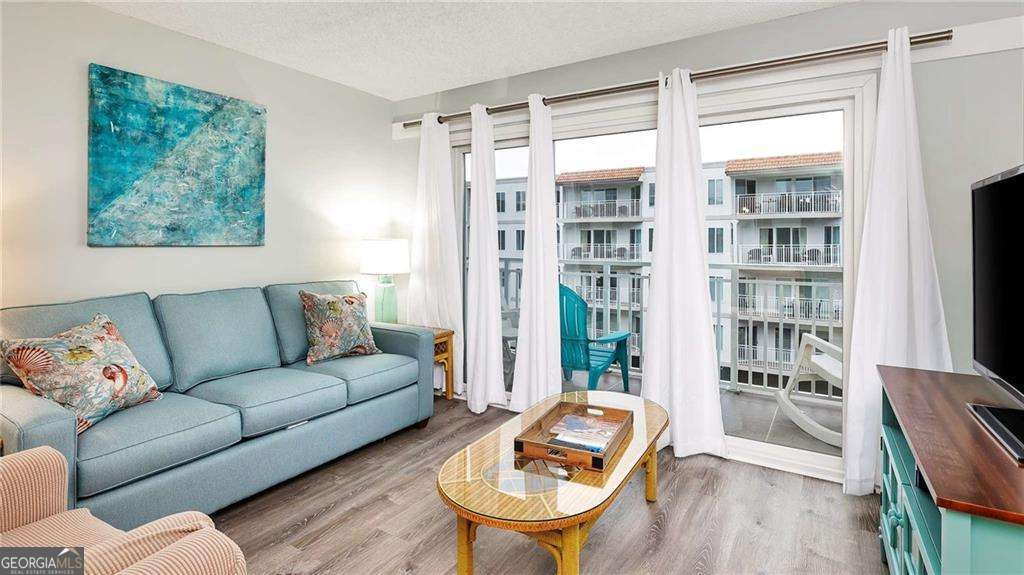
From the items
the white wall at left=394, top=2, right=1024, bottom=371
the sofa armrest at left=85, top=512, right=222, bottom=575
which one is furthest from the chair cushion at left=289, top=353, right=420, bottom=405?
the white wall at left=394, top=2, right=1024, bottom=371

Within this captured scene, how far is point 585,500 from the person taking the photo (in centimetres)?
167

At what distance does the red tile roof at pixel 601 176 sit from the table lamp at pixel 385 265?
4.26 ft

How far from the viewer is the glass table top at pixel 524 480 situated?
5.31 ft

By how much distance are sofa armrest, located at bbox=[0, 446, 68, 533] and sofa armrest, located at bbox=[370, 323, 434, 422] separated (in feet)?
6.47

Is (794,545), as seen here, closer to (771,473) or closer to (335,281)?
(771,473)

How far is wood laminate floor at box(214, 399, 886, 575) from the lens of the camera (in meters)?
2.02

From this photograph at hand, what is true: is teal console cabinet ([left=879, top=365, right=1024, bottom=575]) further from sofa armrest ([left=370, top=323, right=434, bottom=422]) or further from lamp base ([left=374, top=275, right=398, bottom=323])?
lamp base ([left=374, top=275, right=398, bottom=323])

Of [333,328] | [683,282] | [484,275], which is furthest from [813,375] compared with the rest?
[333,328]

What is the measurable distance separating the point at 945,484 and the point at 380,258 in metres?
3.39

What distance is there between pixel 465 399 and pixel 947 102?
3437mm

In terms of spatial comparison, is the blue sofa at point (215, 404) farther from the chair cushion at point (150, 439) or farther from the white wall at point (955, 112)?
the white wall at point (955, 112)

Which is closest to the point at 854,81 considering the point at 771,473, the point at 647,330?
the point at 647,330

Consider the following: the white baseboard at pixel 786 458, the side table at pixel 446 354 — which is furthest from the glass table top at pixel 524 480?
the side table at pixel 446 354

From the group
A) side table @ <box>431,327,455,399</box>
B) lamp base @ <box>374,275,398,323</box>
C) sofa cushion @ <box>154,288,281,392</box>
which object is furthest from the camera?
lamp base @ <box>374,275,398,323</box>
